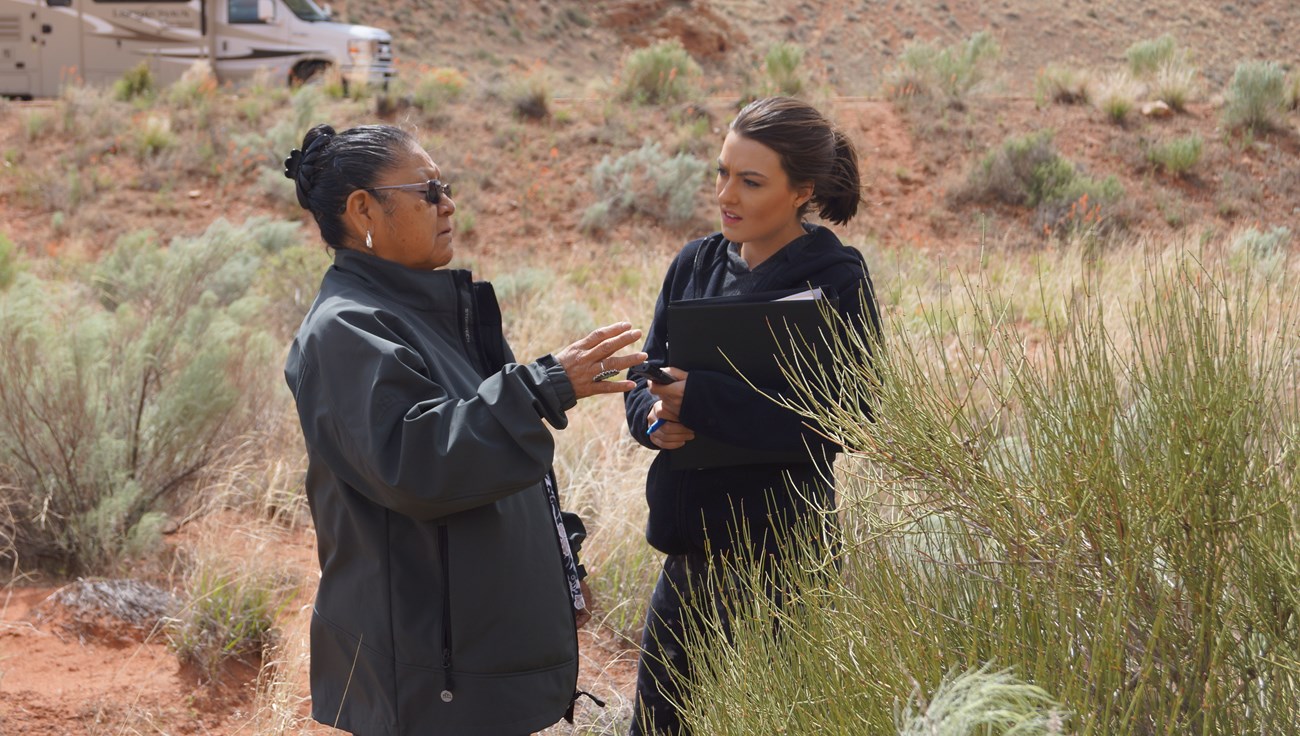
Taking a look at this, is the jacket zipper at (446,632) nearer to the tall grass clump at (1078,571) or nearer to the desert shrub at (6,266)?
the tall grass clump at (1078,571)

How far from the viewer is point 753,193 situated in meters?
2.80

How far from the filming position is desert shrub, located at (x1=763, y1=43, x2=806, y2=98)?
17.6 m

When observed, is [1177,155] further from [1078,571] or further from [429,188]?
[1078,571]

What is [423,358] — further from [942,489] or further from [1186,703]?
[1186,703]

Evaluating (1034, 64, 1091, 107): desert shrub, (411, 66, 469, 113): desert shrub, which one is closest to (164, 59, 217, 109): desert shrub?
(411, 66, 469, 113): desert shrub

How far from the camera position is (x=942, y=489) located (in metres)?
2.04

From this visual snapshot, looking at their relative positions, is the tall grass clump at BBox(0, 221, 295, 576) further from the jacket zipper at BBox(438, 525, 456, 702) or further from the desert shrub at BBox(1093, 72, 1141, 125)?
the desert shrub at BBox(1093, 72, 1141, 125)

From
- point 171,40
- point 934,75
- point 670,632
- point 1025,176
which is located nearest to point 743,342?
point 670,632

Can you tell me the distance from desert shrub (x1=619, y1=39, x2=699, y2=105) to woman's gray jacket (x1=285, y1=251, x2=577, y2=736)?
1564 centimetres

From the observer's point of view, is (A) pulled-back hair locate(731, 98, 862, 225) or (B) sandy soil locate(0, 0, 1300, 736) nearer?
(A) pulled-back hair locate(731, 98, 862, 225)

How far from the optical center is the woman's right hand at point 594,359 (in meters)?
2.25

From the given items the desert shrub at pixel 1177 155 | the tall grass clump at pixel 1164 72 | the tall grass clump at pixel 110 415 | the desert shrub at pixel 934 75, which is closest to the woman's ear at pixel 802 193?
the tall grass clump at pixel 110 415

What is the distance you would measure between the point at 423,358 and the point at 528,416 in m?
0.29

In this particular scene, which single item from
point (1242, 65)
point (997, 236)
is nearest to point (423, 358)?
point (997, 236)
